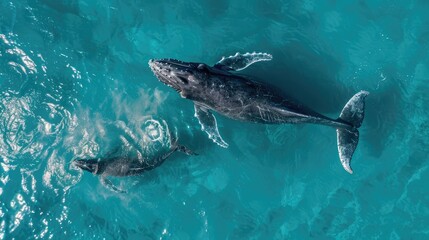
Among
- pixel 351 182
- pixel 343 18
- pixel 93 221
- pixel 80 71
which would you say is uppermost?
pixel 343 18

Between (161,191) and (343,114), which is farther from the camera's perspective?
(161,191)

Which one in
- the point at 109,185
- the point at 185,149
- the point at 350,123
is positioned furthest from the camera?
the point at 109,185

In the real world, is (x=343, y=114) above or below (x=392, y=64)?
below

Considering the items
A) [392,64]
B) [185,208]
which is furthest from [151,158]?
[392,64]

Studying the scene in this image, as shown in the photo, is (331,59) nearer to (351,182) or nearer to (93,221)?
(351,182)

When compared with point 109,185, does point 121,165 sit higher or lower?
higher

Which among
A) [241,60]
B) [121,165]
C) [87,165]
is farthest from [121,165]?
[241,60]

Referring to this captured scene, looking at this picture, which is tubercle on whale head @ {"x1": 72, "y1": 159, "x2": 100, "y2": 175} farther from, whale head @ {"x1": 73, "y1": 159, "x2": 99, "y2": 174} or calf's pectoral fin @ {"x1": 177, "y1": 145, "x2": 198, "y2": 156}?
calf's pectoral fin @ {"x1": 177, "y1": 145, "x2": 198, "y2": 156}

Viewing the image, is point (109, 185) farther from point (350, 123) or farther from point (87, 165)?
point (350, 123)
